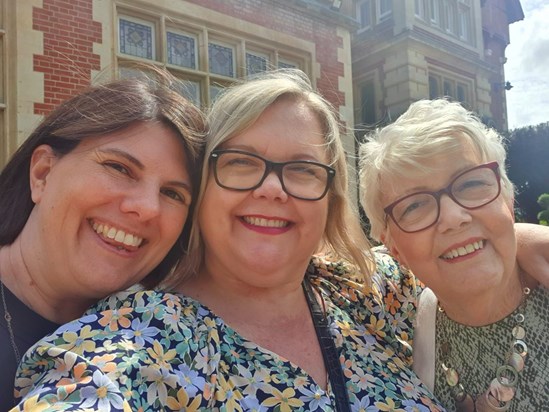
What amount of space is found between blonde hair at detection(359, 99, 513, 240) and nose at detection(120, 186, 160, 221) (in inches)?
34.7

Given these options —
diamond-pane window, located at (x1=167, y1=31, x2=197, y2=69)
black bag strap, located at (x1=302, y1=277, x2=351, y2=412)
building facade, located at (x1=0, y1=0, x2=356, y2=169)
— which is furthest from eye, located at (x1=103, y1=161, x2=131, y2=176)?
diamond-pane window, located at (x1=167, y1=31, x2=197, y2=69)

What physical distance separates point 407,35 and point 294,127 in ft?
38.3

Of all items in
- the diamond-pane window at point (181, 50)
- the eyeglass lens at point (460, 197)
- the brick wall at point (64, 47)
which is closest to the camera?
the eyeglass lens at point (460, 197)

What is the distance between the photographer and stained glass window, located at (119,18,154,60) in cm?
644

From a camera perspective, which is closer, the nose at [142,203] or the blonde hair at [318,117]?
the nose at [142,203]

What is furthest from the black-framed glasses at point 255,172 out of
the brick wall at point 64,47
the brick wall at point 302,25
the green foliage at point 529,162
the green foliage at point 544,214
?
the green foliage at point 529,162

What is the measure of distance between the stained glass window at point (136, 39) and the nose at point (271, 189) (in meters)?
5.50

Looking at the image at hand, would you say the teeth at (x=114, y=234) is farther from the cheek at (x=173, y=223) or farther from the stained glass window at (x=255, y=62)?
the stained glass window at (x=255, y=62)

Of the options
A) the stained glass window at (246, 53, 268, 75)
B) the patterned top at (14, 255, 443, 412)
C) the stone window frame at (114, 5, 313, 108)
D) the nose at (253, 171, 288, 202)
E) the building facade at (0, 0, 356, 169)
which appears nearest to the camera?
the patterned top at (14, 255, 443, 412)

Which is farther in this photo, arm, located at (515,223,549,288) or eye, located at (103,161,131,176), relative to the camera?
arm, located at (515,223,549,288)

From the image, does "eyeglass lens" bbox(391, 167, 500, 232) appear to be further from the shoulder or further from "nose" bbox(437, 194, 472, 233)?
the shoulder

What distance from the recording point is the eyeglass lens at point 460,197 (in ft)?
5.69

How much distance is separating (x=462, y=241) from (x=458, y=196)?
16 centimetres

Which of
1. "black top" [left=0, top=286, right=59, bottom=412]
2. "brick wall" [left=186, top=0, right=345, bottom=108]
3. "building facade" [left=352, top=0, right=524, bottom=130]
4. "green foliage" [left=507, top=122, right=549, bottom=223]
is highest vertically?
"building facade" [left=352, top=0, right=524, bottom=130]
